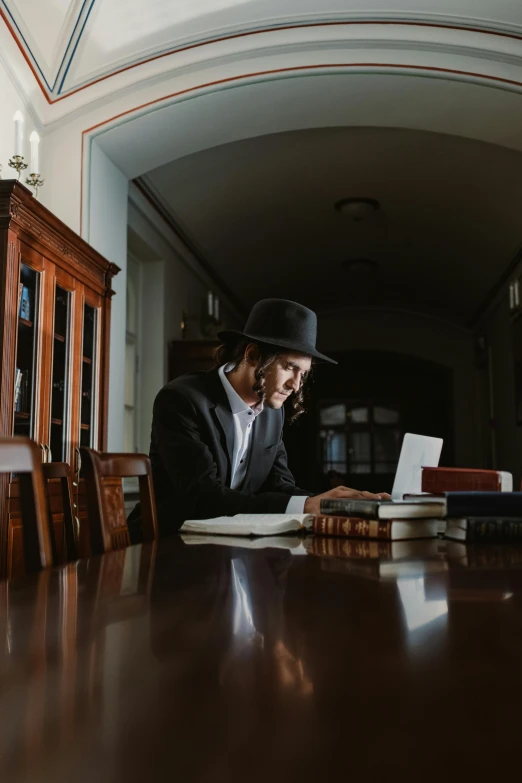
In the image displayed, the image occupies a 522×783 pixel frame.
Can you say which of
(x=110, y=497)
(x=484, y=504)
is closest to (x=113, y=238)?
(x=110, y=497)

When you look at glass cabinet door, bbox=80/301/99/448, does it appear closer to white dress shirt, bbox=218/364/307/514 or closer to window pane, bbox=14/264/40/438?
window pane, bbox=14/264/40/438

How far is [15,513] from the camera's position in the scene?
3.02 meters

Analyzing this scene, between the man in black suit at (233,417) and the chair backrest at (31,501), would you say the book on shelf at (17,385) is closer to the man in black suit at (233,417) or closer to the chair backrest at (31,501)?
the man in black suit at (233,417)

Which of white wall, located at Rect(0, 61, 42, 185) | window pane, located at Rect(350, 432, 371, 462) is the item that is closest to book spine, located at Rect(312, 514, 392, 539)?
white wall, located at Rect(0, 61, 42, 185)

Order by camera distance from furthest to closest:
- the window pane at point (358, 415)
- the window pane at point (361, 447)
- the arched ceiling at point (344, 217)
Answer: the window pane at point (358, 415), the window pane at point (361, 447), the arched ceiling at point (344, 217)

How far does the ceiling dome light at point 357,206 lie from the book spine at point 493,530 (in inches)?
204

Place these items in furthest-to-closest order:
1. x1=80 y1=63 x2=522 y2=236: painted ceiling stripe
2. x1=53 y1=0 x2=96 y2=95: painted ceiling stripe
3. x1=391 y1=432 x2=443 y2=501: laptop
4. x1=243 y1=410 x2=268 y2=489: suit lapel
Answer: x1=80 y1=63 x2=522 y2=236: painted ceiling stripe
x1=53 y1=0 x2=96 y2=95: painted ceiling stripe
x1=243 y1=410 x2=268 y2=489: suit lapel
x1=391 y1=432 x2=443 y2=501: laptop

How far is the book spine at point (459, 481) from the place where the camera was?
1.92 m

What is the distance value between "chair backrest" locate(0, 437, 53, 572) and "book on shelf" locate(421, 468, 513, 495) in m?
1.14

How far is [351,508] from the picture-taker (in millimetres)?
1529

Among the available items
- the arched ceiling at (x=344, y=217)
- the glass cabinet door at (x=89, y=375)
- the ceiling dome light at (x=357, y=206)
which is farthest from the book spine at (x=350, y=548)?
the ceiling dome light at (x=357, y=206)

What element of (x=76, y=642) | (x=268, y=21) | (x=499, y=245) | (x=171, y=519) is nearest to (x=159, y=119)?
(x=268, y=21)

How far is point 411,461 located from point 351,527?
0.82 meters

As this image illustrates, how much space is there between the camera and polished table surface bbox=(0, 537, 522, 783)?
1.08 feet
